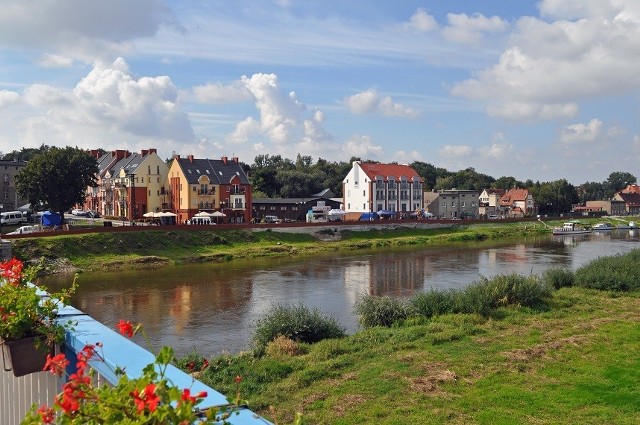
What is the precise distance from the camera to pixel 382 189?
303 feet

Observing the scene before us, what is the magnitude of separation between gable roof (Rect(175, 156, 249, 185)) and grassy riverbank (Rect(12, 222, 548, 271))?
1432cm

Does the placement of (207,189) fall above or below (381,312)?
above

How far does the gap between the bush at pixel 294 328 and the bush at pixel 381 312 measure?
2.06 m

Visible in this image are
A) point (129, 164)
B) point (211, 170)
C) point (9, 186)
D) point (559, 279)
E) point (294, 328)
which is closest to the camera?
point (294, 328)

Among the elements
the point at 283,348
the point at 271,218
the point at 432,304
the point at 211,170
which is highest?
the point at 211,170

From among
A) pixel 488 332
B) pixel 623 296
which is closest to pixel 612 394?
pixel 488 332

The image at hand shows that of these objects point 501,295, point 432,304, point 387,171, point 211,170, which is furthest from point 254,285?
point 387,171

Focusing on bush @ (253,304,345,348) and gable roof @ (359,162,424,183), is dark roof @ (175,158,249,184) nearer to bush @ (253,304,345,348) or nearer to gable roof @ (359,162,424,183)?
gable roof @ (359,162,424,183)

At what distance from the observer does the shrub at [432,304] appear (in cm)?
2167

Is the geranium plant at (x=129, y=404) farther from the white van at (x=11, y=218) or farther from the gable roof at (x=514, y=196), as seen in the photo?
the gable roof at (x=514, y=196)

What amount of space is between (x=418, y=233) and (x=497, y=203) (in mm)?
55495

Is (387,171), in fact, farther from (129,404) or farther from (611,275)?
(129,404)

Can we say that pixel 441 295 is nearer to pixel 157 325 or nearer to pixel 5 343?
pixel 157 325

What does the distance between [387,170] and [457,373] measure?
8177 centimetres
